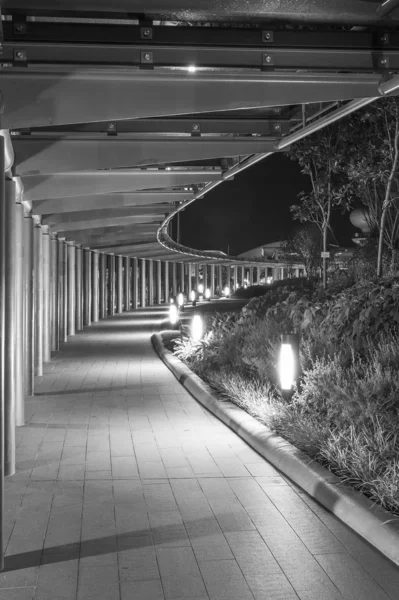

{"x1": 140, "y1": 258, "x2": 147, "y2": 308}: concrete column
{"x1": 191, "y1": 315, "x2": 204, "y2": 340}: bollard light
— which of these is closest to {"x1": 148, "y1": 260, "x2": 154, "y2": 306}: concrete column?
{"x1": 140, "y1": 258, "x2": 147, "y2": 308}: concrete column

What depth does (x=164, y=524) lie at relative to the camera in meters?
5.64

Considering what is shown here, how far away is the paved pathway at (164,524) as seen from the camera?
177 inches

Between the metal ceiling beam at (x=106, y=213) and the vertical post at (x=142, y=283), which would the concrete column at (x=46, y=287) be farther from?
the vertical post at (x=142, y=283)

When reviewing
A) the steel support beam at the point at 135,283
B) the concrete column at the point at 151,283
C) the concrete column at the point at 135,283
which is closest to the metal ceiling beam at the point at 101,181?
the steel support beam at the point at 135,283

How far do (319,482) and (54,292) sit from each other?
12335 mm

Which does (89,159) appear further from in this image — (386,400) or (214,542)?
(214,542)

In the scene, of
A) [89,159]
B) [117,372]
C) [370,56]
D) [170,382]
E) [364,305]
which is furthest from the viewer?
[117,372]

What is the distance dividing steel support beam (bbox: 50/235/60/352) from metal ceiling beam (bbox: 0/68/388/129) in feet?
35.2

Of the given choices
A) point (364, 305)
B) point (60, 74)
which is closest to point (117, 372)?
point (364, 305)

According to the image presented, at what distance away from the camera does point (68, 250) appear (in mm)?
22875

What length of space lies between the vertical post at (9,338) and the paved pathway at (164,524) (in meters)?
0.27

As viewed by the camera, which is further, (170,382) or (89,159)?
(170,382)

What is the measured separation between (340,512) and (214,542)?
1.00m

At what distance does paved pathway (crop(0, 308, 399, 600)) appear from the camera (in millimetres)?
4488
